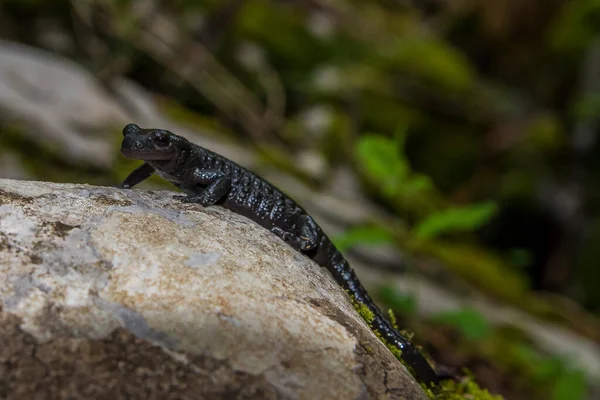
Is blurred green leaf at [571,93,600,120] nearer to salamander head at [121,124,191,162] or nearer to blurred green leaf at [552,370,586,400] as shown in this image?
blurred green leaf at [552,370,586,400]

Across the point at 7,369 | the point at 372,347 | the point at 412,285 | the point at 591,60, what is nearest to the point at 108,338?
the point at 7,369

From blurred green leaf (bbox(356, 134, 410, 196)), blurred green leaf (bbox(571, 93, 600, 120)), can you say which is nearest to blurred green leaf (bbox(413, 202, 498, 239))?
blurred green leaf (bbox(356, 134, 410, 196))

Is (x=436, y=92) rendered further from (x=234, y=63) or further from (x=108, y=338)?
(x=108, y=338)

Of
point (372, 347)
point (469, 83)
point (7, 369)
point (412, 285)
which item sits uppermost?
point (469, 83)

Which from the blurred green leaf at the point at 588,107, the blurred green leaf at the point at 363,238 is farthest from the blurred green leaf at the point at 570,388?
the blurred green leaf at the point at 588,107

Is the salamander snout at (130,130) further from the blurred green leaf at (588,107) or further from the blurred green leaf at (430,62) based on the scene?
the blurred green leaf at (588,107)

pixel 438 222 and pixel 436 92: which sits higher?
pixel 436 92

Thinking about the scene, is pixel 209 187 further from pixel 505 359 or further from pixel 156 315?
pixel 505 359
